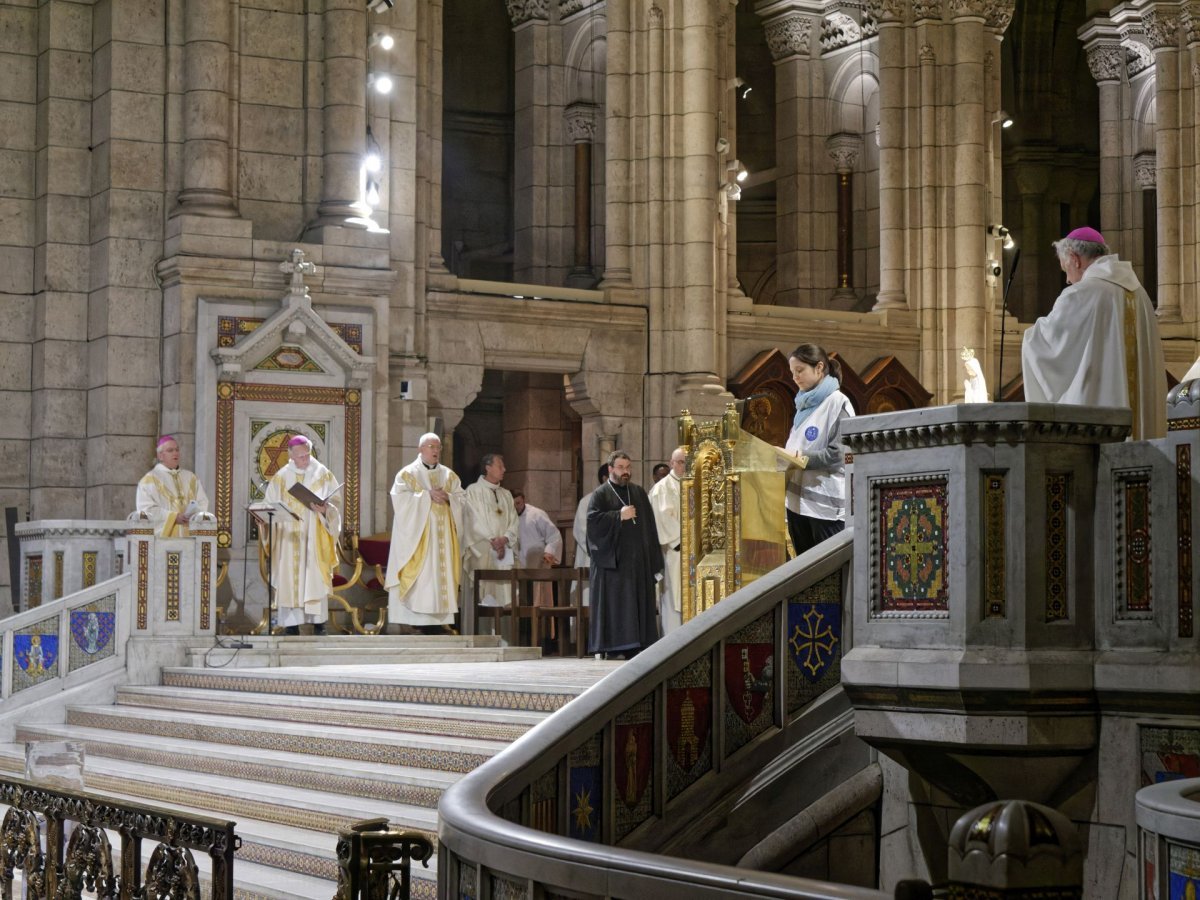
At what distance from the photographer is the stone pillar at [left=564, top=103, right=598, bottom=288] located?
20906mm

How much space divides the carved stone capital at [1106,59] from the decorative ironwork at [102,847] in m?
20.3

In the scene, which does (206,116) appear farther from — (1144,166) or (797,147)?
(1144,166)

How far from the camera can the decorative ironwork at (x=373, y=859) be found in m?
5.49

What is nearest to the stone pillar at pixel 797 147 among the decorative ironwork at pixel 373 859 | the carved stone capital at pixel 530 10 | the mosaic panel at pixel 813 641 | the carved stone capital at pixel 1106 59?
the carved stone capital at pixel 530 10

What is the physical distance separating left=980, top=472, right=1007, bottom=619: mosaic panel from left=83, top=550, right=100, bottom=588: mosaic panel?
9404mm

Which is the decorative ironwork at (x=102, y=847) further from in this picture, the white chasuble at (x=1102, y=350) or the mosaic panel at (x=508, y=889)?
the white chasuble at (x=1102, y=350)

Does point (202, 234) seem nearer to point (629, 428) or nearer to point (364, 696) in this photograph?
point (629, 428)

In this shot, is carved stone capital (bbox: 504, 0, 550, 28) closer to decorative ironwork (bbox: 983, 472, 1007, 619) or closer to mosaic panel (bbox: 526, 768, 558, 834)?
decorative ironwork (bbox: 983, 472, 1007, 619)

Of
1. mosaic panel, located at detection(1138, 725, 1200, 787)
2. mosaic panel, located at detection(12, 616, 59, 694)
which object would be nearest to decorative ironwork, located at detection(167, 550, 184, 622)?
mosaic panel, located at detection(12, 616, 59, 694)

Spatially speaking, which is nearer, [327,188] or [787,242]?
[327,188]

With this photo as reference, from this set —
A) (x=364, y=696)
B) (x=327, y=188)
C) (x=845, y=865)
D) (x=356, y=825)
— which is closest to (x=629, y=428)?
(x=327, y=188)

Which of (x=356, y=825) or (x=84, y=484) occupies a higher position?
(x=84, y=484)

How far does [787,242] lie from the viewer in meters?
23.3

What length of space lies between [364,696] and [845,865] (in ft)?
13.7
